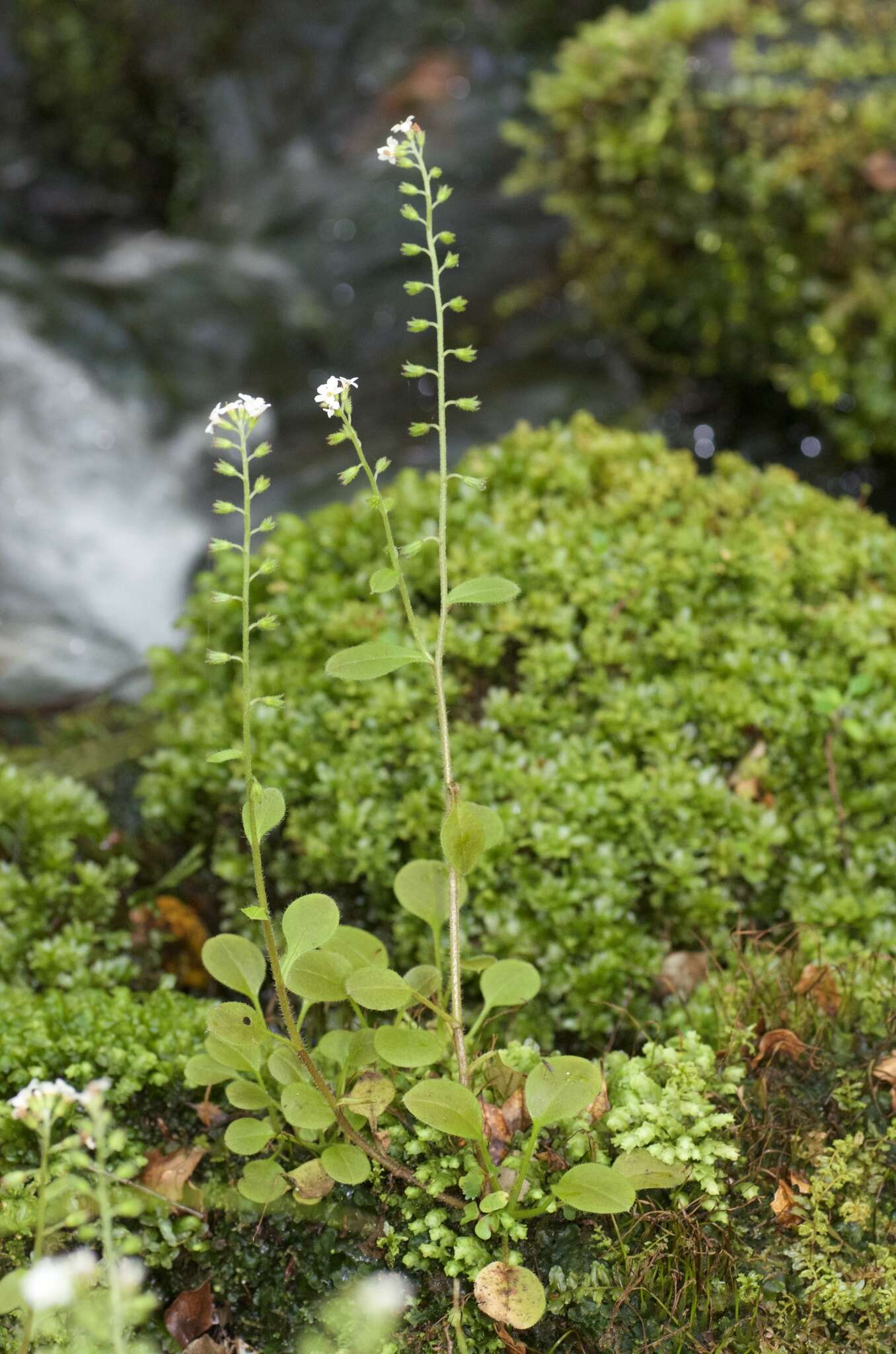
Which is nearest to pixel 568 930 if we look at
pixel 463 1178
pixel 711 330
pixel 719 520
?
pixel 463 1178

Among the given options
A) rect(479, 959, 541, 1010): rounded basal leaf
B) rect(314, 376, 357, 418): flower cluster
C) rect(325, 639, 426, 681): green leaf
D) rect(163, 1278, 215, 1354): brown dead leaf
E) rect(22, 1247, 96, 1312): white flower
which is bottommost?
rect(163, 1278, 215, 1354): brown dead leaf

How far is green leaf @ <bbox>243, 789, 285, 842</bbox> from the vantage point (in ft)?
6.10

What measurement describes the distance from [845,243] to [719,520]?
2.98 m

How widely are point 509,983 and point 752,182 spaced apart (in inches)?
201

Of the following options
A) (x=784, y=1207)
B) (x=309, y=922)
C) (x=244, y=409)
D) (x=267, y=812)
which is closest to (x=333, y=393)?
(x=244, y=409)

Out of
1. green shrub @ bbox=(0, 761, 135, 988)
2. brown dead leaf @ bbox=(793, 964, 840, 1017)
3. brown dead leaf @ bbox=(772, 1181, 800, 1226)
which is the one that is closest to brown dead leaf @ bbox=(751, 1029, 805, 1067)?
brown dead leaf @ bbox=(793, 964, 840, 1017)

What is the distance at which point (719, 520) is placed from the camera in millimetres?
3594

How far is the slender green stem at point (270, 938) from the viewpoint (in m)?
1.82

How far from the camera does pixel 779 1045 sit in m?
2.37

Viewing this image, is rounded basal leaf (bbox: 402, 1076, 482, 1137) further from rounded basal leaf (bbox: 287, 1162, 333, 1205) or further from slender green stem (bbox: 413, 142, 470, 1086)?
rounded basal leaf (bbox: 287, 1162, 333, 1205)

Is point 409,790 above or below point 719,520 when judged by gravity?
below

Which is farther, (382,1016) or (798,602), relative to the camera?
(798,602)

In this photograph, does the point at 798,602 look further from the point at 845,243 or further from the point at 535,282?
the point at 535,282

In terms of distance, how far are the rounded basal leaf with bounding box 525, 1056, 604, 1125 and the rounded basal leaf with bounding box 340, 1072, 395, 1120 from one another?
0.32 meters
